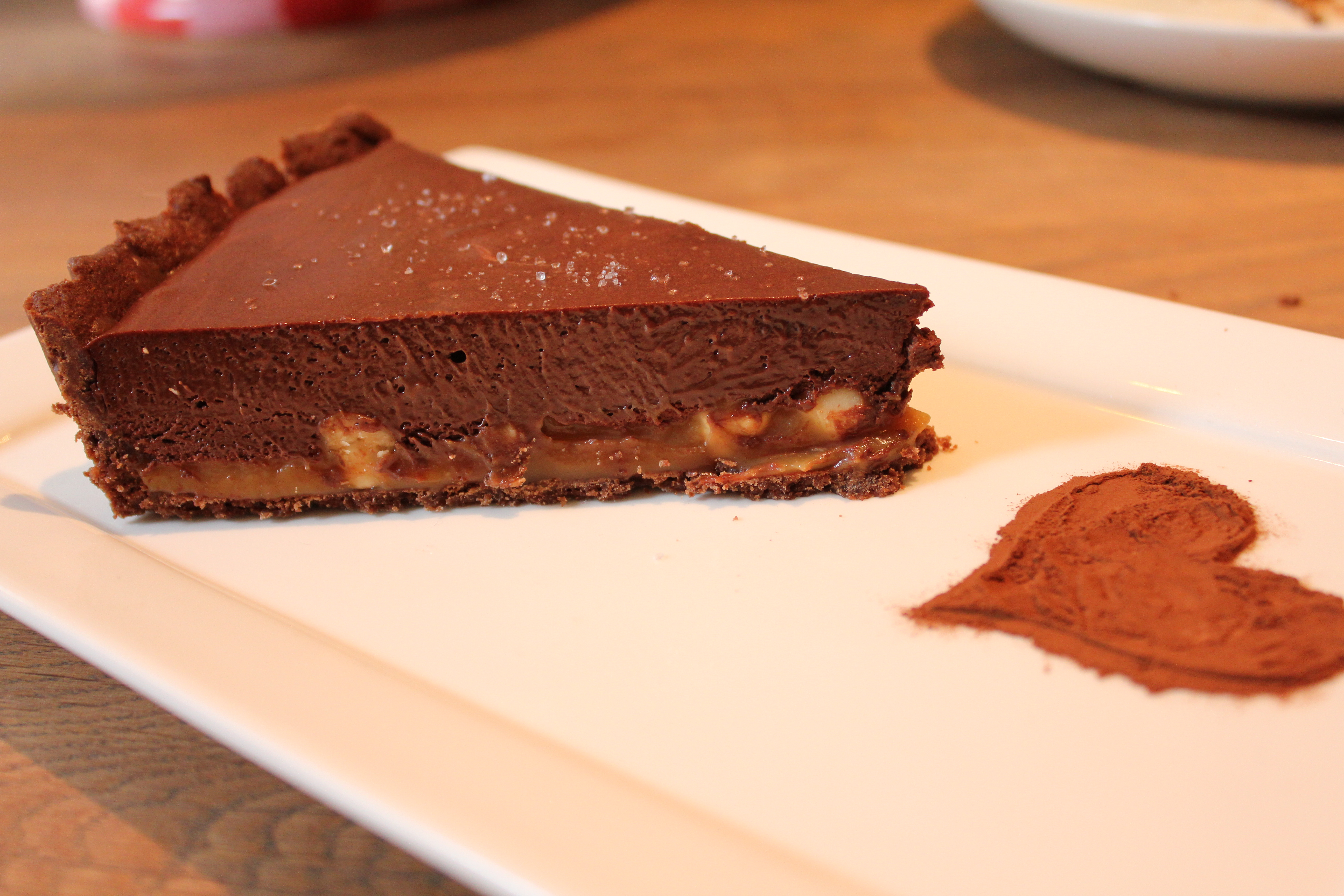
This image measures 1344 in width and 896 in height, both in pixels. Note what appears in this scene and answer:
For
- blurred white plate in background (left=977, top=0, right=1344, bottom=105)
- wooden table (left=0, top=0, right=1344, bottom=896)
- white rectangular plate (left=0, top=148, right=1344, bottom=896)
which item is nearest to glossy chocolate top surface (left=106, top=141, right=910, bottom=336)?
white rectangular plate (left=0, top=148, right=1344, bottom=896)

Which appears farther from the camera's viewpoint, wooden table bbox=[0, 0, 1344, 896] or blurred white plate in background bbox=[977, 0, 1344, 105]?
blurred white plate in background bbox=[977, 0, 1344, 105]

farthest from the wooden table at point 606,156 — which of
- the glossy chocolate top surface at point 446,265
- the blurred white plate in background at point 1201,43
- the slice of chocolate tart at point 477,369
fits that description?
the glossy chocolate top surface at point 446,265

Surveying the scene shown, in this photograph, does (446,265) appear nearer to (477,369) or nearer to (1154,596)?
(477,369)

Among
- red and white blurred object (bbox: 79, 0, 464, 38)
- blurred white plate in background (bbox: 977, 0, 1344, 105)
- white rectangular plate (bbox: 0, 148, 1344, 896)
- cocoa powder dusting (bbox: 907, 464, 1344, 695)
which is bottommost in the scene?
white rectangular plate (bbox: 0, 148, 1344, 896)

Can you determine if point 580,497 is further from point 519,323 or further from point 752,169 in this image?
point 752,169

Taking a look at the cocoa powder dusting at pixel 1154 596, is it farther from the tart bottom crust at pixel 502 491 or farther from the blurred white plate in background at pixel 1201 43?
the blurred white plate in background at pixel 1201 43

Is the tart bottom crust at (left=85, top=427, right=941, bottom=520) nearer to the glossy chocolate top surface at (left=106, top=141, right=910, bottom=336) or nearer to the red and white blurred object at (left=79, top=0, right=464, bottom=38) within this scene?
the glossy chocolate top surface at (left=106, top=141, right=910, bottom=336)

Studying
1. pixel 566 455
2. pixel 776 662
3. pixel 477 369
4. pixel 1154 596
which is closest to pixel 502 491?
pixel 566 455
